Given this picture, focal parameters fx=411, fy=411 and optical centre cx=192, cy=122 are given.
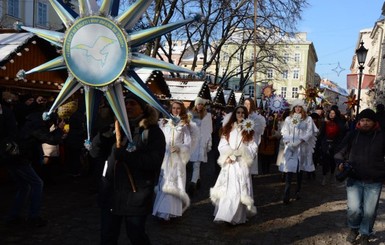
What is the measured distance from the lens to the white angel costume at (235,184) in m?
5.98

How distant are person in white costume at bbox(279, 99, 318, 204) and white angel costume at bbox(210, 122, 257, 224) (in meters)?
1.88

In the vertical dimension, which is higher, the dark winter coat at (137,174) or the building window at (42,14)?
the building window at (42,14)

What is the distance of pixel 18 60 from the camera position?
9.02 m

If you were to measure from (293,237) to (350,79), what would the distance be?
13223 millimetres

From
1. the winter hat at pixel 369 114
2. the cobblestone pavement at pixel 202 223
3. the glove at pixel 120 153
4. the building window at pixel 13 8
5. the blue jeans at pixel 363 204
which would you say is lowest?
the cobblestone pavement at pixel 202 223

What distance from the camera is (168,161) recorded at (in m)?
6.32

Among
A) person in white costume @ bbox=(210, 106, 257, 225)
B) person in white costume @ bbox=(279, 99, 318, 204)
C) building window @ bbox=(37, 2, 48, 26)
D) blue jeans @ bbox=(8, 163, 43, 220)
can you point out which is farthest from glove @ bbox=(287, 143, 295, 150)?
building window @ bbox=(37, 2, 48, 26)

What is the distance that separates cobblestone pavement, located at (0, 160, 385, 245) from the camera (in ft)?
17.6

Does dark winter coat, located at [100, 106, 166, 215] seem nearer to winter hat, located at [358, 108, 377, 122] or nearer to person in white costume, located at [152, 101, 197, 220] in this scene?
person in white costume, located at [152, 101, 197, 220]

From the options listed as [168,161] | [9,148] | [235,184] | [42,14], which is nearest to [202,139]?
[168,161]

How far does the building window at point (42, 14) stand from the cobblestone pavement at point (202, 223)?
30.1 meters

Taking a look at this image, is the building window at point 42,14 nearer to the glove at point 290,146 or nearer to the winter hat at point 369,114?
the glove at point 290,146

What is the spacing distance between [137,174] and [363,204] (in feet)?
11.2

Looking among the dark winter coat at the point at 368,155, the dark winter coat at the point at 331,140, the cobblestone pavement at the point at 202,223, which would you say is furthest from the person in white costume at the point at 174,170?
the dark winter coat at the point at 331,140
